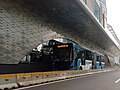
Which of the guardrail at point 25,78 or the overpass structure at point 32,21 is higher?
the overpass structure at point 32,21

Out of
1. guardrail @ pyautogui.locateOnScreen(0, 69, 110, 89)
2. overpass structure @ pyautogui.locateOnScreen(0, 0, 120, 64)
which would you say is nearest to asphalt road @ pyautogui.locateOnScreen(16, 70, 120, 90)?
guardrail @ pyautogui.locateOnScreen(0, 69, 110, 89)

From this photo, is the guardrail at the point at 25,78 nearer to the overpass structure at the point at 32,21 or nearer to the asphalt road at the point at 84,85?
the asphalt road at the point at 84,85

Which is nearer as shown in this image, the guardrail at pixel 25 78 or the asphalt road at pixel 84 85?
the guardrail at pixel 25 78

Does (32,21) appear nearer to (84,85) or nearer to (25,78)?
(25,78)

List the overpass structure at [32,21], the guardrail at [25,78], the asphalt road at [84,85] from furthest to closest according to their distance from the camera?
the overpass structure at [32,21], the asphalt road at [84,85], the guardrail at [25,78]

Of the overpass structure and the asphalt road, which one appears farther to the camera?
the overpass structure

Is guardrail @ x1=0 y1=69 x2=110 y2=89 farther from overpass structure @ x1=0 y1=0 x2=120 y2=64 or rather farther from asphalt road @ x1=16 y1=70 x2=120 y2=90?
overpass structure @ x1=0 y1=0 x2=120 y2=64

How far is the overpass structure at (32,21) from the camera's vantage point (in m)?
30.7

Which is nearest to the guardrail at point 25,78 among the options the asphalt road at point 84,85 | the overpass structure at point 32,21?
the asphalt road at point 84,85

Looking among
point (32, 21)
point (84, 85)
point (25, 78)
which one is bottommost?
point (84, 85)

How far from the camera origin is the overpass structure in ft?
101

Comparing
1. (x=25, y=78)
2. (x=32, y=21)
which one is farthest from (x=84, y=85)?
(x=32, y=21)

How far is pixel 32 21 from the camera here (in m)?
36.9

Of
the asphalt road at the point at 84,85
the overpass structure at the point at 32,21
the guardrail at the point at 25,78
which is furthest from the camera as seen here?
the overpass structure at the point at 32,21
